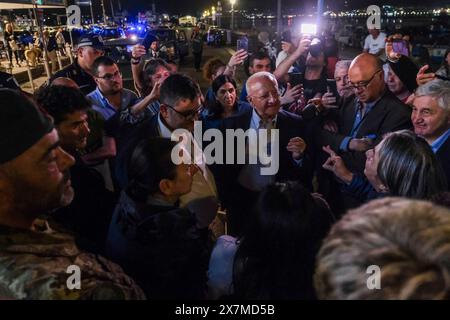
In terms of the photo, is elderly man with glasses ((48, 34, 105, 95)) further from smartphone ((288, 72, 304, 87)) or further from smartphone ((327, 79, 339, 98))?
smartphone ((327, 79, 339, 98))

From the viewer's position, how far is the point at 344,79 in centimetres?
396

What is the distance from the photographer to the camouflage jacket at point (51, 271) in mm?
1125

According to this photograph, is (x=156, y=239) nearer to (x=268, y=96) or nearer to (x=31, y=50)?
(x=268, y=96)

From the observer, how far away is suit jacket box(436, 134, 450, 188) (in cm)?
255

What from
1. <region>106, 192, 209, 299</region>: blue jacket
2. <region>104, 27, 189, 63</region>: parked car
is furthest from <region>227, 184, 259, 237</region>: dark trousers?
<region>104, 27, 189, 63</region>: parked car

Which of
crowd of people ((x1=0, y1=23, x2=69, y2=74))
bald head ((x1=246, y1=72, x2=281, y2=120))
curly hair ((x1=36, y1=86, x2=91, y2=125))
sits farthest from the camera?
crowd of people ((x1=0, y1=23, x2=69, y2=74))

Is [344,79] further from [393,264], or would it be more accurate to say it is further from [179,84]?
[393,264]

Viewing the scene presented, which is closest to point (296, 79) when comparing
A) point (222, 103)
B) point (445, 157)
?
point (222, 103)

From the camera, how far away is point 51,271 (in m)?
1.17

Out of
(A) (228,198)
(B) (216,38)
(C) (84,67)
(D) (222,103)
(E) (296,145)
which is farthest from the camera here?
(B) (216,38)

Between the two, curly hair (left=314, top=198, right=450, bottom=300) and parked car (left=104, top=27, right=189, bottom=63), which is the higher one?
parked car (left=104, top=27, right=189, bottom=63)

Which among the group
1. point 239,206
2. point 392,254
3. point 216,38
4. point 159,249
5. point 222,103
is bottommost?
point 239,206

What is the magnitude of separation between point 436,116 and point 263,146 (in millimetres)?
1392

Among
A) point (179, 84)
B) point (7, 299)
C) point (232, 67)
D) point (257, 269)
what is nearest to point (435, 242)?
point (257, 269)
